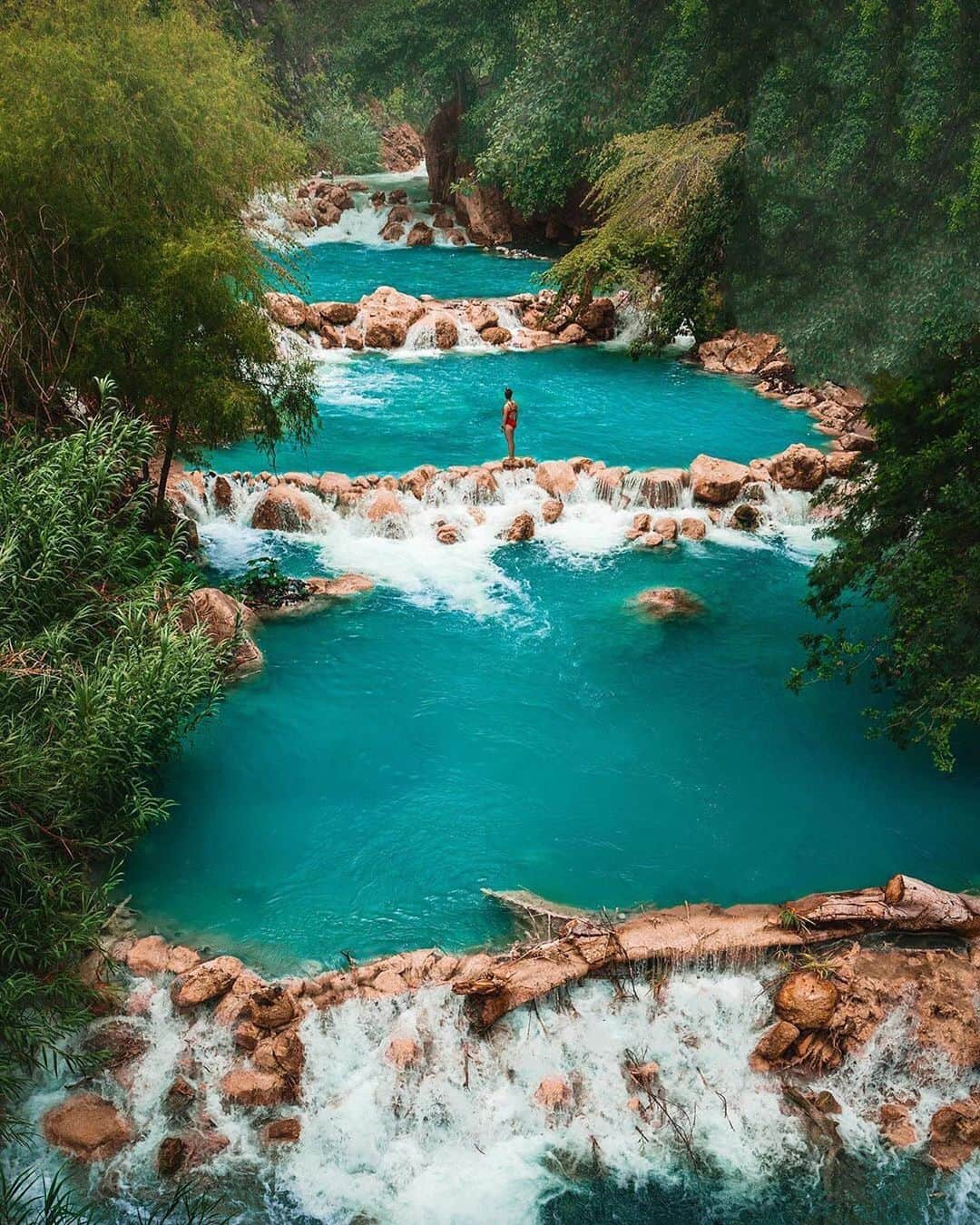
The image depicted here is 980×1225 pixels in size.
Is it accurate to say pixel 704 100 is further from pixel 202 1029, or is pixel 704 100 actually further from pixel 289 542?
pixel 202 1029

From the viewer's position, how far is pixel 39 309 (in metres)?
12.8

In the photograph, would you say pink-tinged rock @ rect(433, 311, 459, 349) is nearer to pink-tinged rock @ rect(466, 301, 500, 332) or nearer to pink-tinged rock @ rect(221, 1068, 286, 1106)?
pink-tinged rock @ rect(466, 301, 500, 332)

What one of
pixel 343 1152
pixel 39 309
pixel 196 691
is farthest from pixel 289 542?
pixel 343 1152

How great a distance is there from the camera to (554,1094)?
26.8ft

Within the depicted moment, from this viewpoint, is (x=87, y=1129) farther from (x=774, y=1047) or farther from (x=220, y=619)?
(x=220, y=619)

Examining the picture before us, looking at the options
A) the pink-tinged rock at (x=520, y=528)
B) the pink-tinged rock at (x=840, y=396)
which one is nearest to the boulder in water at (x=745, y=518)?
the pink-tinged rock at (x=520, y=528)

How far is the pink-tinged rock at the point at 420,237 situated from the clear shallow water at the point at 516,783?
26.8 meters

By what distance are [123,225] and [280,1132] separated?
34.7 ft

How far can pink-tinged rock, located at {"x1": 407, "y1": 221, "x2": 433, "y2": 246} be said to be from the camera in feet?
126

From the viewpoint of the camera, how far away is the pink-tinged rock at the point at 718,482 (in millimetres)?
18266

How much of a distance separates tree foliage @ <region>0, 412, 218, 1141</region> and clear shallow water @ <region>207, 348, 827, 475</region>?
8340 millimetres

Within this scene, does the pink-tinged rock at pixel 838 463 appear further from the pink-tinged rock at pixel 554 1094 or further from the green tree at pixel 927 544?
the pink-tinged rock at pixel 554 1094

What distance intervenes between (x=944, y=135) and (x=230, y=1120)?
37.7ft

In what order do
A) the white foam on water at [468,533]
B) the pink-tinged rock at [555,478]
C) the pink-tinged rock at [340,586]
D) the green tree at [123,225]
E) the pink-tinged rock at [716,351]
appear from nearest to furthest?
the green tree at [123,225] → the pink-tinged rock at [340,586] → the white foam on water at [468,533] → the pink-tinged rock at [555,478] → the pink-tinged rock at [716,351]
